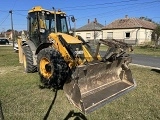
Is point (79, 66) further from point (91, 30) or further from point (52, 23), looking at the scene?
point (91, 30)

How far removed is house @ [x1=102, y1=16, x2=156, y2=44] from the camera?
37281 mm

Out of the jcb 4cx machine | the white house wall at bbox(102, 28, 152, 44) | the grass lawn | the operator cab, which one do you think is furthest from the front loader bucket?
the white house wall at bbox(102, 28, 152, 44)

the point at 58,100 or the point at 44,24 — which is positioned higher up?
the point at 44,24

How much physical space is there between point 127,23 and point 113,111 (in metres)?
35.1

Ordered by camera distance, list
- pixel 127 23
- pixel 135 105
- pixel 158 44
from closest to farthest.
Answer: pixel 135 105 → pixel 158 44 → pixel 127 23

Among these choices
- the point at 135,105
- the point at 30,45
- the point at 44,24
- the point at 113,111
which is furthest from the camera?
the point at 30,45

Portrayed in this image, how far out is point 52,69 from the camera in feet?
22.6

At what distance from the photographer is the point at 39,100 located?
612cm

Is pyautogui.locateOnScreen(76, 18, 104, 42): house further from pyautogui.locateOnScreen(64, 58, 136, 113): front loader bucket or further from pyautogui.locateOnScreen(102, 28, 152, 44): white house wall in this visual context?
pyautogui.locateOnScreen(64, 58, 136, 113): front loader bucket

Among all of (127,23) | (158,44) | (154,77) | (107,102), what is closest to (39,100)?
(107,102)

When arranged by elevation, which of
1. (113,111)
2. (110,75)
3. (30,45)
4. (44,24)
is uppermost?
(44,24)

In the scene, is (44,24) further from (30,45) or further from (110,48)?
(110,48)

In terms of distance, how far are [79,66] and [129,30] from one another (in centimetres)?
3365

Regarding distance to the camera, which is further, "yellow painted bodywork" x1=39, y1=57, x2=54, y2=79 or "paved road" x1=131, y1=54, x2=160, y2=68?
"paved road" x1=131, y1=54, x2=160, y2=68
